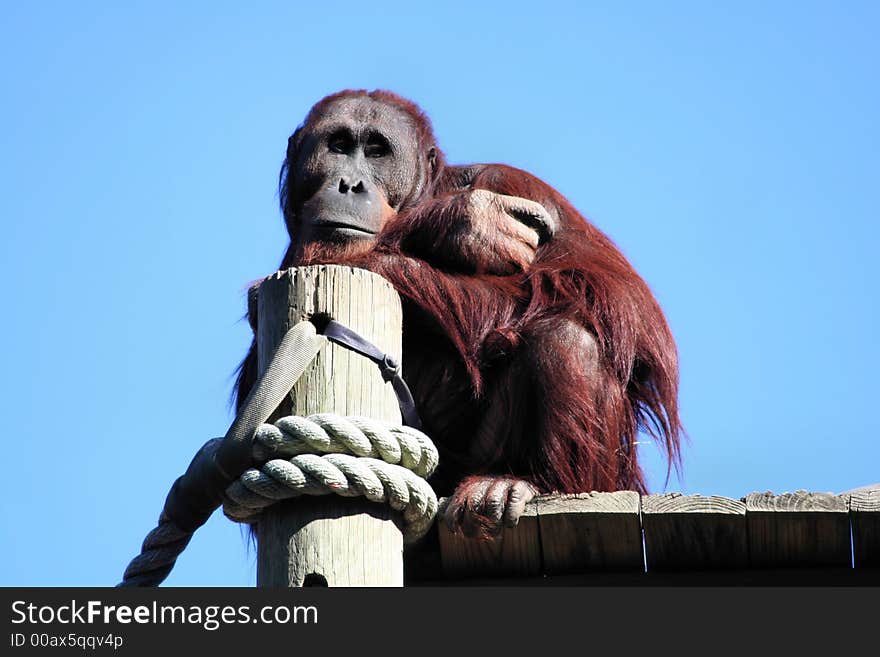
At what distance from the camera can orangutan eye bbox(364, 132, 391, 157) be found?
20.8 feet

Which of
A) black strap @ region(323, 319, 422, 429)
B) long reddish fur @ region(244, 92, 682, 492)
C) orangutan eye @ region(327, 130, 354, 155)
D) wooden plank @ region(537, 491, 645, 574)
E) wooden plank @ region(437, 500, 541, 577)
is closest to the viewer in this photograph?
black strap @ region(323, 319, 422, 429)

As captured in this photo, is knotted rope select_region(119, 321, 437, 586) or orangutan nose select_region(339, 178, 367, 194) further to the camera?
orangutan nose select_region(339, 178, 367, 194)

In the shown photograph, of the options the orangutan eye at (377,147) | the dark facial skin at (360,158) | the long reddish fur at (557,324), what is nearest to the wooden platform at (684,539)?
the long reddish fur at (557,324)

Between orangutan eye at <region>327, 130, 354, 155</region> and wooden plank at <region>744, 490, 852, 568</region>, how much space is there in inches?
92.9

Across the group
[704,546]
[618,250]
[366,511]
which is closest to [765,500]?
[704,546]

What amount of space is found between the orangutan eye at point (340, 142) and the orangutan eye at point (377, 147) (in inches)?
2.3

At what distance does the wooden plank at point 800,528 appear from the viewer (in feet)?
14.5

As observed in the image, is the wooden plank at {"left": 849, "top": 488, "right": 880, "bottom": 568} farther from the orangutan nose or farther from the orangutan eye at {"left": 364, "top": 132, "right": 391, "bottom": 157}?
the orangutan eye at {"left": 364, "top": 132, "right": 391, "bottom": 157}

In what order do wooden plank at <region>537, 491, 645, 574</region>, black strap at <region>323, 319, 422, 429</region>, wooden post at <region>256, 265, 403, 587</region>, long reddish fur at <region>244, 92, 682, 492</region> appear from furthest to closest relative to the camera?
long reddish fur at <region>244, 92, 682, 492</region>
wooden plank at <region>537, 491, 645, 574</region>
black strap at <region>323, 319, 422, 429</region>
wooden post at <region>256, 265, 403, 587</region>

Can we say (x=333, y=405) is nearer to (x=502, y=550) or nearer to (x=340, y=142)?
(x=502, y=550)

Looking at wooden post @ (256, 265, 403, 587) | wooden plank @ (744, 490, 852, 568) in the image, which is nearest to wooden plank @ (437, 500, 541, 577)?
wooden post @ (256, 265, 403, 587)

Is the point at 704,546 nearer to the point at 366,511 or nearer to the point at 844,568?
the point at 844,568

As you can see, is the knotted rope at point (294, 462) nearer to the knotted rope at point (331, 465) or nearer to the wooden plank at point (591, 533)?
the knotted rope at point (331, 465)

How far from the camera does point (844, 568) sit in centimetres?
449
